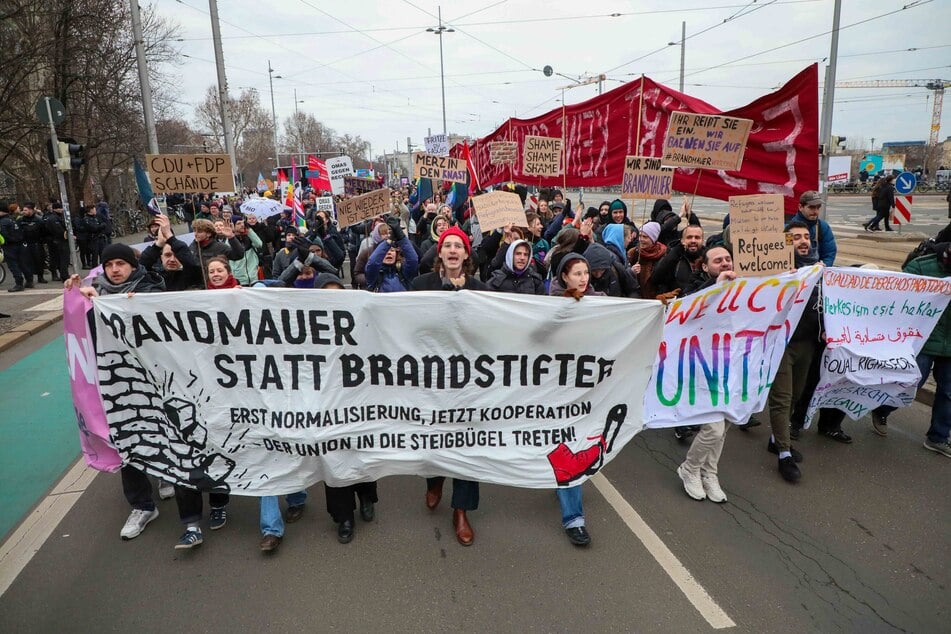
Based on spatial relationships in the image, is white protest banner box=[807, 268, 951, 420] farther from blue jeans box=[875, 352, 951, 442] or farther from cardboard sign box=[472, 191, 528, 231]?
cardboard sign box=[472, 191, 528, 231]

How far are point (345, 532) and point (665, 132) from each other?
524 centimetres

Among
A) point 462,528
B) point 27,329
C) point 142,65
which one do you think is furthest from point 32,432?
point 142,65

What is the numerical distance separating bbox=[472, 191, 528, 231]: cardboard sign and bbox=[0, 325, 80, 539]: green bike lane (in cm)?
420

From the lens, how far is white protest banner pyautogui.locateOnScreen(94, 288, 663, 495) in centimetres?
328

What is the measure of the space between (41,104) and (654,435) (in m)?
9.93

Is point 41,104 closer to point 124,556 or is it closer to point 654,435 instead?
point 124,556

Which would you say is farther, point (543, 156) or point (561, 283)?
point (543, 156)

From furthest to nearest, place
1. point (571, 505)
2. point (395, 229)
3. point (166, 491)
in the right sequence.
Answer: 1. point (395, 229)
2. point (166, 491)
3. point (571, 505)

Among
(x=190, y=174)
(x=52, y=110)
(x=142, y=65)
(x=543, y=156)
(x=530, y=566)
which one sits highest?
(x=142, y=65)

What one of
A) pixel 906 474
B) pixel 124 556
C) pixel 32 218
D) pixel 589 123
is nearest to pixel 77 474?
pixel 124 556

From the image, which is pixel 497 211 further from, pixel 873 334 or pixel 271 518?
pixel 271 518

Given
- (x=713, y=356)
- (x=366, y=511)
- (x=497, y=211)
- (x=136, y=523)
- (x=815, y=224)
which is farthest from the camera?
(x=497, y=211)

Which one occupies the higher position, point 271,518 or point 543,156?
point 543,156

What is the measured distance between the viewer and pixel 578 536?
132 inches
